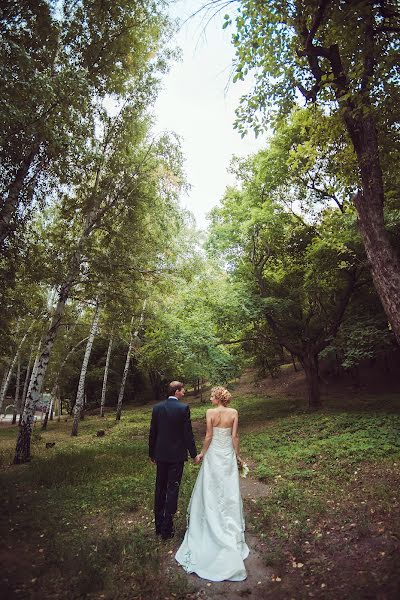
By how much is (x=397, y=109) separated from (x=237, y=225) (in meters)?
9.17

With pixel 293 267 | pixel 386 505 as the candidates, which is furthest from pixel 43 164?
pixel 293 267

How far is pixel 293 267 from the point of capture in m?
16.8

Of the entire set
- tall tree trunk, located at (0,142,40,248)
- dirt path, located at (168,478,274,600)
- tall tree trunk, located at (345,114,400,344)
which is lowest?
dirt path, located at (168,478,274,600)

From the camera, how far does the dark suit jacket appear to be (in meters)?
5.26

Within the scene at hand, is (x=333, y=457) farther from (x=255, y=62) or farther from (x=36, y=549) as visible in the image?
(x=255, y=62)

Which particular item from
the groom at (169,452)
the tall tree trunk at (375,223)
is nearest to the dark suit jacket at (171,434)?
the groom at (169,452)

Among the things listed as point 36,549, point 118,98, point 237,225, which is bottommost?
point 36,549

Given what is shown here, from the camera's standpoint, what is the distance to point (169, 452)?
525 cm

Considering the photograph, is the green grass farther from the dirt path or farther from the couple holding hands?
the couple holding hands

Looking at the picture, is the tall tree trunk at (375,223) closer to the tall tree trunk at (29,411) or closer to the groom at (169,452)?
the groom at (169,452)

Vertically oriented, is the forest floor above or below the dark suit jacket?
below

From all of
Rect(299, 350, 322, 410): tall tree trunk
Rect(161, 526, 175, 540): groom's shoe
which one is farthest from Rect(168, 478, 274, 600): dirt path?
Rect(299, 350, 322, 410): tall tree trunk

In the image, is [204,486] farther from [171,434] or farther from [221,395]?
[221,395]

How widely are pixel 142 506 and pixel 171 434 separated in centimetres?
239
